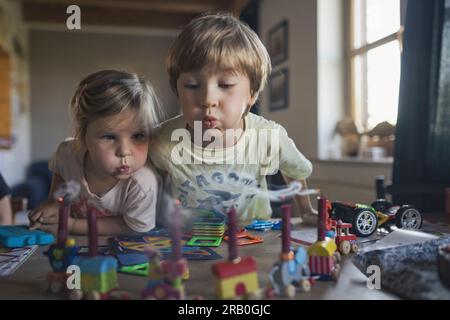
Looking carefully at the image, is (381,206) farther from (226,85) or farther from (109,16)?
(109,16)

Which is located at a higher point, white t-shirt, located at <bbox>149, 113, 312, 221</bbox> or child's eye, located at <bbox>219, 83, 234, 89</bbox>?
child's eye, located at <bbox>219, 83, 234, 89</bbox>

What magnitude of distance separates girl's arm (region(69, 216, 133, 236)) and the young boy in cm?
10

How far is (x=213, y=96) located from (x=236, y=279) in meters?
0.21

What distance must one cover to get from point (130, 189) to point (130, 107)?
112mm

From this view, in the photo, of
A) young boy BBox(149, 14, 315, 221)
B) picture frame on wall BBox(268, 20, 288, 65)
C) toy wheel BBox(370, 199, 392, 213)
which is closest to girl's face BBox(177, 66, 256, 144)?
young boy BBox(149, 14, 315, 221)

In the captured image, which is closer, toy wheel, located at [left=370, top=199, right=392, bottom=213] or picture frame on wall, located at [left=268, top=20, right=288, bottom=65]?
picture frame on wall, located at [left=268, top=20, right=288, bottom=65]

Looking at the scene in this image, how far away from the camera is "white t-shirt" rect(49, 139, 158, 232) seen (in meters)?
0.51

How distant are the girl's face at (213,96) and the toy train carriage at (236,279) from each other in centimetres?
17

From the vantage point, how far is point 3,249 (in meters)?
0.60

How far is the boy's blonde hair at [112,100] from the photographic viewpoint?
18.5 inches

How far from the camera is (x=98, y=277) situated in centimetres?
40

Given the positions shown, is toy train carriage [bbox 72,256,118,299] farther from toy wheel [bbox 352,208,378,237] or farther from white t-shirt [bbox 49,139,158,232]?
toy wheel [bbox 352,208,378,237]

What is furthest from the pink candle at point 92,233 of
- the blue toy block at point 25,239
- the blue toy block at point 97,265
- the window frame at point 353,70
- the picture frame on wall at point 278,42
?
the window frame at point 353,70
